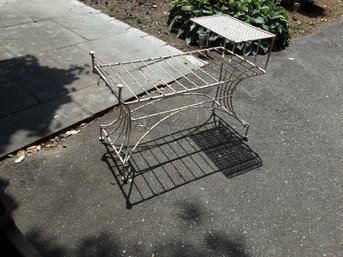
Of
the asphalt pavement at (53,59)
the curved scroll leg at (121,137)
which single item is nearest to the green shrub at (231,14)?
the asphalt pavement at (53,59)

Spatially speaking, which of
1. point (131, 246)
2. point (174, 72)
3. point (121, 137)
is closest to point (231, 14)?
point (174, 72)

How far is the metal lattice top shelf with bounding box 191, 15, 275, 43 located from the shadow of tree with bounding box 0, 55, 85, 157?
2.20 metres

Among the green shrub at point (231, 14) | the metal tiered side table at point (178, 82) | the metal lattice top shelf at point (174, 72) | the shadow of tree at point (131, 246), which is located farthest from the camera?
the green shrub at point (231, 14)

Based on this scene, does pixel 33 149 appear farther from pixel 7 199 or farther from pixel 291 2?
pixel 291 2

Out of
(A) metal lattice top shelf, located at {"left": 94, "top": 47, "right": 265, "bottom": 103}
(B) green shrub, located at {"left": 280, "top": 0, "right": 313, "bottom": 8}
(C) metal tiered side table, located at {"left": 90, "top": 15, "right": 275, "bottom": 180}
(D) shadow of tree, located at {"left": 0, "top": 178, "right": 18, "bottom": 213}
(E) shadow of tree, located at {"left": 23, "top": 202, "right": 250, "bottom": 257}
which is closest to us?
(E) shadow of tree, located at {"left": 23, "top": 202, "right": 250, "bottom": 257}

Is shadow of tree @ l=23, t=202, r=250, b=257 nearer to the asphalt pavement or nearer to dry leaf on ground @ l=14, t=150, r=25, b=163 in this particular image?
dry leaf on ground @ l=14, t=150, r=25, b=163

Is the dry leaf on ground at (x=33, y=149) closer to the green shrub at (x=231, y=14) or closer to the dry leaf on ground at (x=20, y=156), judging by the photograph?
the dry leaf on ground at (x=20, y=156)

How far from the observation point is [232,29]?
410 cm

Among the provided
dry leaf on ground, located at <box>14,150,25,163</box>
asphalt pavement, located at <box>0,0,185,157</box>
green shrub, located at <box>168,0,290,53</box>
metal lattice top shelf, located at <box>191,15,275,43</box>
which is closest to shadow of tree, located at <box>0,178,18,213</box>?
dry leaf on ground, located at <box>14,150,25,163</box>

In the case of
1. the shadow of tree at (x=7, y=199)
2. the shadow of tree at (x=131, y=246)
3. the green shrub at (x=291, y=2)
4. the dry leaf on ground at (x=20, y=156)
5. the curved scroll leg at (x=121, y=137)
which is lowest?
the shadow of tree at (x=7, y=199)

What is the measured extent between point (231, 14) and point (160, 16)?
179 centimetres

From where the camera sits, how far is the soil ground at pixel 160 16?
734 cm

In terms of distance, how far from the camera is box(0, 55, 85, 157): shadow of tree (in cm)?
424

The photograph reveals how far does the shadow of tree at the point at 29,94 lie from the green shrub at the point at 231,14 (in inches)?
98.7
